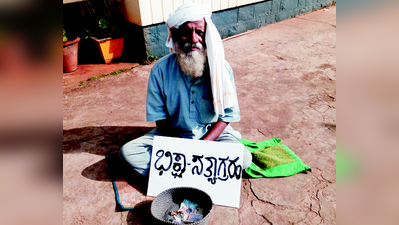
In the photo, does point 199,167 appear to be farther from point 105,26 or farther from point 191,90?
point 105,26

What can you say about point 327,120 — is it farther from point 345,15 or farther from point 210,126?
point 345,15

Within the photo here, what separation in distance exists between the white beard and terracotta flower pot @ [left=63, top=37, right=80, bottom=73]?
10.7ft

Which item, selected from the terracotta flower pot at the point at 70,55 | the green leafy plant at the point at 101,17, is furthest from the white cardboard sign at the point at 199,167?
the green leafy plant at the point at 101,17

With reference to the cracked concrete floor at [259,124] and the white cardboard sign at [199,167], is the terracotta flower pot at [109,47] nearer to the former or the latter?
the cracked concrete floor at [259,124]

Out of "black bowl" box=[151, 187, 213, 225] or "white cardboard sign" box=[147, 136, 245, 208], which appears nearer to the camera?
"black bowl" box=[151, 187, 213, 225]

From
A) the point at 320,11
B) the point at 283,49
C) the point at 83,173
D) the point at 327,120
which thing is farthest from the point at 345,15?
the point at 320,11

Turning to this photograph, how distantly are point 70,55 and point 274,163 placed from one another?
13.3 feet

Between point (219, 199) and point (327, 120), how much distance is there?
1.79 metres

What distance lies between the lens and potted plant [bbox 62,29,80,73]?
5047 millimetres

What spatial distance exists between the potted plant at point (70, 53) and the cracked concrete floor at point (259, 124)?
0.74 metres

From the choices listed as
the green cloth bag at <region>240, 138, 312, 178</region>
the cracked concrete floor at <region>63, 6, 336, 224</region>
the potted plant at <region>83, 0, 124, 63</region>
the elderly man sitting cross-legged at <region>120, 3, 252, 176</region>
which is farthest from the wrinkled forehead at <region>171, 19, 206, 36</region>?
the potted plant at <region>83, 0, 124, 63</region>

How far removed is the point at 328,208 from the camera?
231cm

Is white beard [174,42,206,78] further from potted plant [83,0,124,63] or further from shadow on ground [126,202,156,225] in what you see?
potted plant [83,0,124,63]

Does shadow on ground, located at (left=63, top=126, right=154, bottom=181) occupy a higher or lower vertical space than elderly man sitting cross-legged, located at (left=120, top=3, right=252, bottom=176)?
lower
